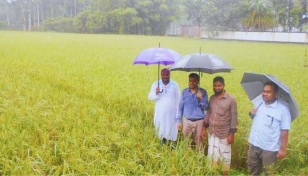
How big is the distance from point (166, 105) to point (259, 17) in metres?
25.3

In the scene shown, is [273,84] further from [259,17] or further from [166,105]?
[259,17]

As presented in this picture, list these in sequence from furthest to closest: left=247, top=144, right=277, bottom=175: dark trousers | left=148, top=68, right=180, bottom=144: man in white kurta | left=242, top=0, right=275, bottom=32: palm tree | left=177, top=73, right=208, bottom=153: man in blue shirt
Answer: left=242, top=0, right=275, bottom=32: palm tree → left=148, top=68, right=180, bottom=144: man in white kurta → left=177, top=73, right=208, bottom=153: man in blue shirt → left=247, top=144, right=277, bottom=175: dark trousers

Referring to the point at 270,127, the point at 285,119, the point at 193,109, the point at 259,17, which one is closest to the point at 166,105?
the point at 193,109

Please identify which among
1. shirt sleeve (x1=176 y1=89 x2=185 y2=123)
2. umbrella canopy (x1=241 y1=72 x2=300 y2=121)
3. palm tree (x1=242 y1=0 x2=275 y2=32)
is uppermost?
palm tree (x1=242 y1=0 x2=275 y2=32)

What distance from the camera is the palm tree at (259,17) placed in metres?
24.8

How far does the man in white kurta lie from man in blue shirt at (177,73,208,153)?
0.14 m

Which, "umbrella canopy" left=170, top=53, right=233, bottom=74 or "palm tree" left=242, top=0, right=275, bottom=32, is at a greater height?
"palm tree" left=242, top=0, right=275, bottom=32

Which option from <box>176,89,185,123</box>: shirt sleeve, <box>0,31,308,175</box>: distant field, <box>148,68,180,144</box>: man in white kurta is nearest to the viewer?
<box>0,31,308,175</box>: distant field

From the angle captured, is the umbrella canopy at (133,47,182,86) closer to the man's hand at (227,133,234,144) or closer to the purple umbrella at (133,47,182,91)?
the purple umbrella at (133,47,182,91)

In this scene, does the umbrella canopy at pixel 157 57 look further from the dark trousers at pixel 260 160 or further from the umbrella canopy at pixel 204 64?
the dark trousers at pixel 260 160

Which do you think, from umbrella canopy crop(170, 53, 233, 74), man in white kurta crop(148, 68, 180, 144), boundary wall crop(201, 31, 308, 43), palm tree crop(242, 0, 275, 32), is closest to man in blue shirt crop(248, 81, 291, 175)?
umbrella canopy crop(170, 53, 233, 74)

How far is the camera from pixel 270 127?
2.72m

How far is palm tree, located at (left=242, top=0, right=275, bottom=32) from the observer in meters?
24.8

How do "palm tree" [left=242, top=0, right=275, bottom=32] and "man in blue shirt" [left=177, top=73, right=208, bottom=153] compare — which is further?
"palm tree" [left=242, top=0, right=275, bottom=32]
